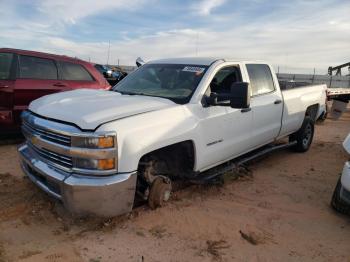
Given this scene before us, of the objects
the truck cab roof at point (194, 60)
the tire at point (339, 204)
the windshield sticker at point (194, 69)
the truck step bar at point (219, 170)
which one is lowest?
the tire at point (339, 204)

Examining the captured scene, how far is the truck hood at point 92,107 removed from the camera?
360cm

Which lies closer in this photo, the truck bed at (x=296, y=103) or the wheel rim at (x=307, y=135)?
the truck bed at (x=296, y=103)

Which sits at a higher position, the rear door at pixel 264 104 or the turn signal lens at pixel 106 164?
the rear door at pixel 264 104

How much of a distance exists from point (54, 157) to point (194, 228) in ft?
5.17

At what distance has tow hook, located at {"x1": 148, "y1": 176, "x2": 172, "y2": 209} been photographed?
13.6 feet

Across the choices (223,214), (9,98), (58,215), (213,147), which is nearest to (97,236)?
(58,215)

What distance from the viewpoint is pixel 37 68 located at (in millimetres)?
7395

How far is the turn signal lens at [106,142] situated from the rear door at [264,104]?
250cm

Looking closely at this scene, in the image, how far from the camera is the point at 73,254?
343 cm

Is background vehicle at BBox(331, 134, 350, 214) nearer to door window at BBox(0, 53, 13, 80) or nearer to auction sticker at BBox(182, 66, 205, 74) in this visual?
auction sticker at BBox(182, 66, 205, 74)

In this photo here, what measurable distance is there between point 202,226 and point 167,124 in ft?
3.69

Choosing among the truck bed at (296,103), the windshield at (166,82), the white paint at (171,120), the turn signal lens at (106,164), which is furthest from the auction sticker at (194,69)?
the truck bed at (296,103)

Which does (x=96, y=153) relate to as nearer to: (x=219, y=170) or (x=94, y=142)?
(x=94, y=142)

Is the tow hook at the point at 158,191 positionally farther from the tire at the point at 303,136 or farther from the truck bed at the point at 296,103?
the tire at the point at 303,136
